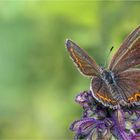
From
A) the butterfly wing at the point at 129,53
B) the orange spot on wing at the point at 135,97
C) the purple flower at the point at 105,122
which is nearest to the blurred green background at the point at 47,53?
the butterfly wing at the point at 129,53

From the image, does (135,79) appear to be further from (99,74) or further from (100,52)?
(100,52)

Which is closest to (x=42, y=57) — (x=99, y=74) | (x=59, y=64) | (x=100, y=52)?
(x=59, y=64)

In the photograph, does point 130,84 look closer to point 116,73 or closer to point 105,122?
point 116,73

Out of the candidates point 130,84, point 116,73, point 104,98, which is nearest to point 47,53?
point 116,73

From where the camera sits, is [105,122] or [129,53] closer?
[105,122]

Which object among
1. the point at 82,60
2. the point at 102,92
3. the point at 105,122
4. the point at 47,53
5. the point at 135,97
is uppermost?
the point at 47,53
